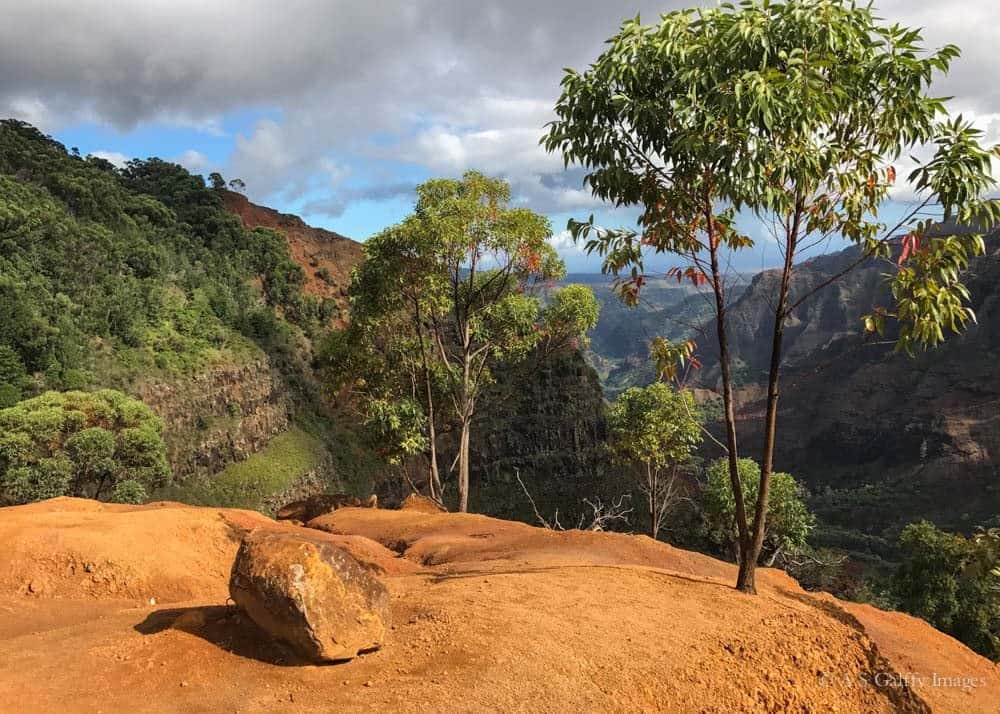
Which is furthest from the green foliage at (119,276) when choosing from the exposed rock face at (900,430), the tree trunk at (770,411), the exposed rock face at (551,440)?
the exposed rock face at (900,430)

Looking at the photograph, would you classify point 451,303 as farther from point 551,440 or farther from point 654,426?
point 551,440

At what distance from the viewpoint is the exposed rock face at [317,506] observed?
2091 cm

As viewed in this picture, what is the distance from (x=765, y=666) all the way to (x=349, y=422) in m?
55.6

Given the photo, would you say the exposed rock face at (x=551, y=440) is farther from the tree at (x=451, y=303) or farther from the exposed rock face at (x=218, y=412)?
the tree at (x=451, y=303)

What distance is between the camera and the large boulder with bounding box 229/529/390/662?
5008mm

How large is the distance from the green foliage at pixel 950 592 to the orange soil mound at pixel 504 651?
16647mm

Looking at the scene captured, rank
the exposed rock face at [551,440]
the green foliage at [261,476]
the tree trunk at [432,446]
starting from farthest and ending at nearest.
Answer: the exposed rock face at [551,440] < the green foliage at [261,476] < the tree trunk at [432,446]

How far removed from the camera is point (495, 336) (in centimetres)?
1938

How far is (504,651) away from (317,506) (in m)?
17.5

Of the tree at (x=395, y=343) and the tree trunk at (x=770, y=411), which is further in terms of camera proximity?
the tree at (x=395, y=343)

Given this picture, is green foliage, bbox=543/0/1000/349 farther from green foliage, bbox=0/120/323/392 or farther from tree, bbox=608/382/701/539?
green foliage, bbox=0/120/323/392

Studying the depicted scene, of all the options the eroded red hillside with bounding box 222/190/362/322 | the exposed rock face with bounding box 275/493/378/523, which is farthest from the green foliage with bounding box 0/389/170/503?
the eroded red hillside with bounding box 222/190/362/322

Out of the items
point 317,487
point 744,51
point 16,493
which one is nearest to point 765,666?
point 744,51

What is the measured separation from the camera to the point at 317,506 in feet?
70.2
